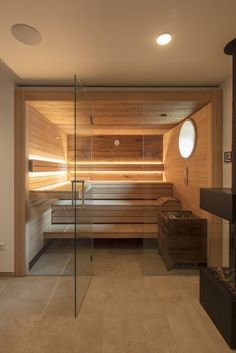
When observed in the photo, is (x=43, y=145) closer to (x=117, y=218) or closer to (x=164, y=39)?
(x=117, y=218)

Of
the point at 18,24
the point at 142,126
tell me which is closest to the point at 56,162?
the point at 142,126

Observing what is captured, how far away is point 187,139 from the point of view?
3.90m

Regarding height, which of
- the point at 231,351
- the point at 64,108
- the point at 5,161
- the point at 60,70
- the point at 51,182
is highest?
the point at 60,70

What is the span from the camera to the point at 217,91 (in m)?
2.96

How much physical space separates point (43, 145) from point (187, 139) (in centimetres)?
227

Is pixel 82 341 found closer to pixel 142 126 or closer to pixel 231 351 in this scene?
pixel 231 351

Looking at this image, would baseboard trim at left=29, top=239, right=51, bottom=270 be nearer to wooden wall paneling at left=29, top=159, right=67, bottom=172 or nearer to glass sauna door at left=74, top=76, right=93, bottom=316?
glass sauna door at left=74, top=76, right=93, bottom=316

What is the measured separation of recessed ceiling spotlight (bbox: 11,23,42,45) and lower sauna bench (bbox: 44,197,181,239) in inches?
81.5

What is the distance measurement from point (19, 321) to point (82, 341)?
2.05 ft

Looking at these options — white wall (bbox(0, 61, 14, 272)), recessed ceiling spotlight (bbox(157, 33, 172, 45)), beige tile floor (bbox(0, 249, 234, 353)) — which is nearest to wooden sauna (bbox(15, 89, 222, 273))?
white wall (bbox(0, 61, 14, 272))

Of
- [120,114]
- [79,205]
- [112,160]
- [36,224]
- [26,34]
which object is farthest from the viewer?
[112,160]

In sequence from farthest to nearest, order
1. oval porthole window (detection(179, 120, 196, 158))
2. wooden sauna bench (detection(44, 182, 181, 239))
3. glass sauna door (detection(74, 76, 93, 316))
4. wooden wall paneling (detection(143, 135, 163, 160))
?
wooden wall paneling (detection(143, 135, 163, 160)) → wooden sauna bench (detection(44, 182, 181, 239)) → oval porthole window (detection(179, 120, 196, 158)) → glass sauna door (detection(74, 76, 93, 316))

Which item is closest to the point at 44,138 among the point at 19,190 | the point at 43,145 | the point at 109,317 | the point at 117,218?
the point at 43,145

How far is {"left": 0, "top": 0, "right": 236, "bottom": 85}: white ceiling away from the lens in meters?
1.71
